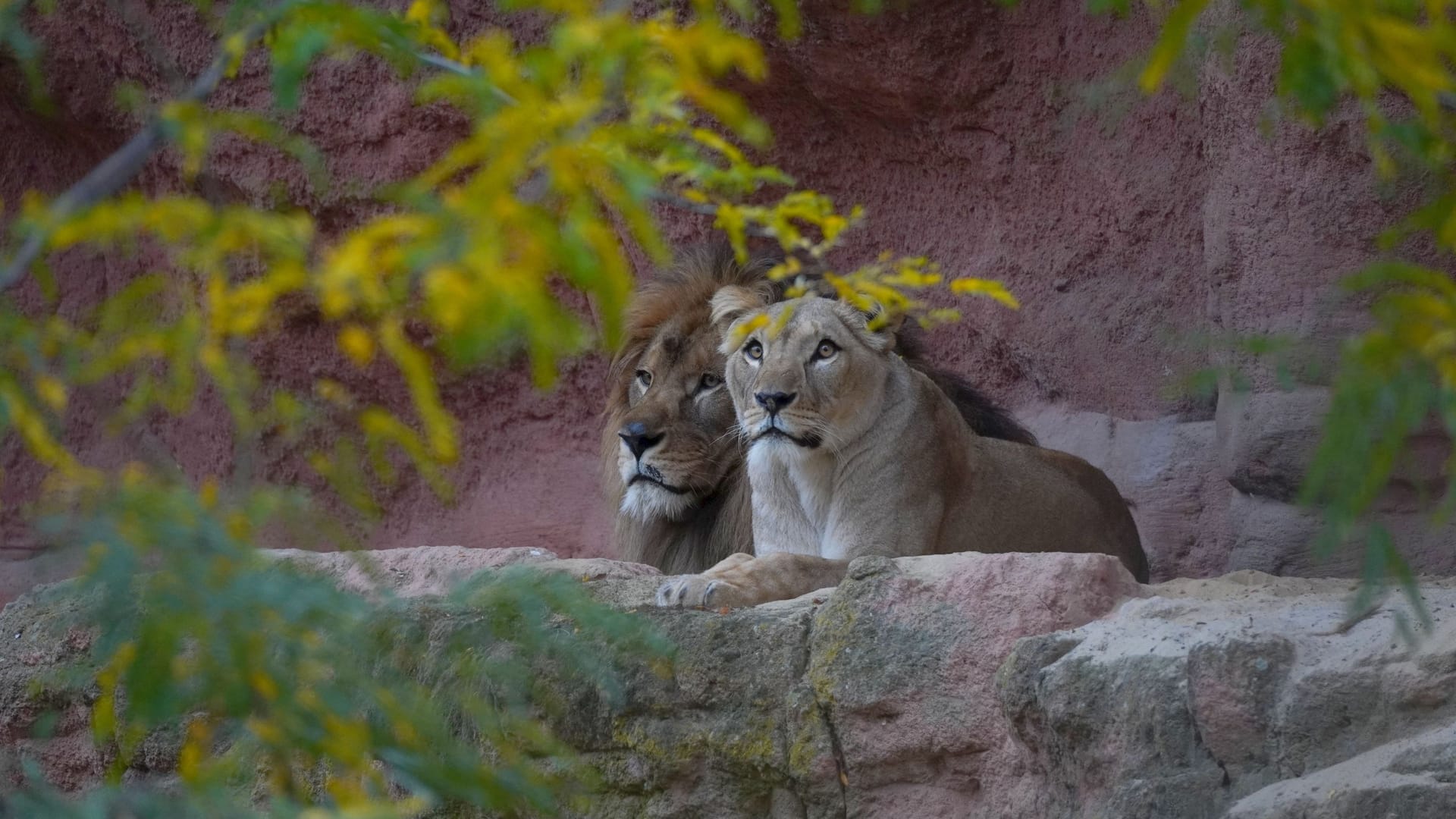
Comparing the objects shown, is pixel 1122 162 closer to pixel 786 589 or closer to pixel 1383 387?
pixel 786 589

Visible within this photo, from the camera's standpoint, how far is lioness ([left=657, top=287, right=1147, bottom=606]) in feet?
17.1

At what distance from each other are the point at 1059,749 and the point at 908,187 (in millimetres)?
3756

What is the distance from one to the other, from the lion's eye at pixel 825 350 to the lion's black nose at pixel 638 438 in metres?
0.81

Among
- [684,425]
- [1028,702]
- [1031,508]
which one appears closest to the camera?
[1028,702]

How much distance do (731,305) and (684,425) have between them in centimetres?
50

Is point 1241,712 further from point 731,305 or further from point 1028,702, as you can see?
point 731,305

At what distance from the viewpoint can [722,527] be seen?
236 inches

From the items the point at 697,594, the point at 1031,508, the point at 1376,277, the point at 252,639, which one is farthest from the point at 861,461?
the point at 252,639

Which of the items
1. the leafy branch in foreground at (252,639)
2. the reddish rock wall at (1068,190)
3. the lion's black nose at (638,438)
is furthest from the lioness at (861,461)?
the leafy branch in foreground at (252,639)

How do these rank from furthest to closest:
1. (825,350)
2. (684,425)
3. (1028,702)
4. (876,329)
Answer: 1. (684,425)
2. (876,329)
3. (825,350)
4. (1028,702)

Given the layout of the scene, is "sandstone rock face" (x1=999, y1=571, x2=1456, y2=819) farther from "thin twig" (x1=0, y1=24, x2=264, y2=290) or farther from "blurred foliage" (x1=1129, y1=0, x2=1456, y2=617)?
"thin twig" (x1=0, y1=24, x2=264, y2=290)

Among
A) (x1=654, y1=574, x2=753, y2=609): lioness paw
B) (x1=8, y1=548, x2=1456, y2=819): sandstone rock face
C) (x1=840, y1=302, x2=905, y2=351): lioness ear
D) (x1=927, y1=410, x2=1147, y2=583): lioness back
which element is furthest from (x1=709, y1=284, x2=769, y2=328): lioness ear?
(x1=654, y1=574, x2=753, y2=609): lioness paw

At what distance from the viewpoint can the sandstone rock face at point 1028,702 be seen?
3154 mm

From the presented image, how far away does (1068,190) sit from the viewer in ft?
21.2
